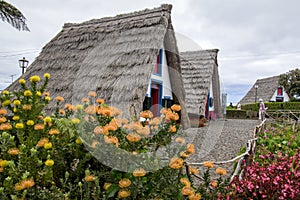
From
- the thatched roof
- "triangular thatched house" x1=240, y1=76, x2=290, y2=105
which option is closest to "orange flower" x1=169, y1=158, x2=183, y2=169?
"triangular thatched house" x1=240, y1=76, x2=290, y2=105

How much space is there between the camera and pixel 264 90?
32000 mm

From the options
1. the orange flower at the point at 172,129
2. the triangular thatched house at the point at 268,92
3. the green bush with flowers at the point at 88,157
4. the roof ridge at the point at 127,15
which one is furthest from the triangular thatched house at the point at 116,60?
the triangular thatched house at the point at 268,92

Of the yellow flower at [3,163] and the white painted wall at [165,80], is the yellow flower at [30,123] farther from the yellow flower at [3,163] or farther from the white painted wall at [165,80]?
the white painted wall at [165,80]

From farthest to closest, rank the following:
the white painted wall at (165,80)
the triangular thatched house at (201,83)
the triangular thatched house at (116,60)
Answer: the triangular thatched house at (201,83) < the white painted wall at (165,80) < the triangular thatched house at (116,60)

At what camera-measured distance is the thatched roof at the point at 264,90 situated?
30.3 m

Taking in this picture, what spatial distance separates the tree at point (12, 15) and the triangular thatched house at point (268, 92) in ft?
78.0

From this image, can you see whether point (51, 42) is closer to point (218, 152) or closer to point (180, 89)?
point (180, 89)

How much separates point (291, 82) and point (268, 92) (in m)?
3.36

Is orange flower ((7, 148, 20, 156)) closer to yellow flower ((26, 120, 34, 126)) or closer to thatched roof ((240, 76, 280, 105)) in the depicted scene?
yellow flower ((26, 120, 34, 126))

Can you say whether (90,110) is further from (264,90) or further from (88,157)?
(264,90)

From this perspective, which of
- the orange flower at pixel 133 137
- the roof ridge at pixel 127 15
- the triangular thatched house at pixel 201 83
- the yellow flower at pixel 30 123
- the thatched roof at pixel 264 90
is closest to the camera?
the orange flower at pixel 133 137

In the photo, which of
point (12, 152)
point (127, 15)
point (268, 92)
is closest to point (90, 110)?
point (12, 152)

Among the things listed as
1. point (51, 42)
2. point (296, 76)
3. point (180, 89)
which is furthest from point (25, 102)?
point (296, 76)

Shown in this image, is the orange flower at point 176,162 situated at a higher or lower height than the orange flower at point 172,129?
lower
